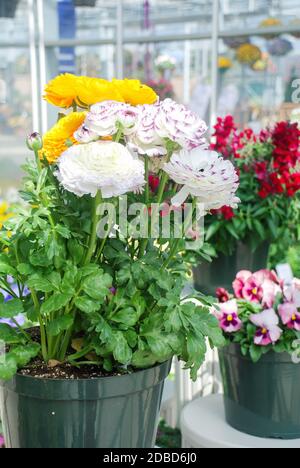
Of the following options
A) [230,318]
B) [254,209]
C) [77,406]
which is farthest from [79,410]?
[254,209]

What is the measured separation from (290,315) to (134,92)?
77cm

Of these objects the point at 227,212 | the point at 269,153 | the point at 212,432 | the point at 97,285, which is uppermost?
the point at 97,285

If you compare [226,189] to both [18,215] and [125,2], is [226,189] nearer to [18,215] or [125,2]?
[18,215]

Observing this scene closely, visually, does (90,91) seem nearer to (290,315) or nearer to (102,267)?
(102,267)

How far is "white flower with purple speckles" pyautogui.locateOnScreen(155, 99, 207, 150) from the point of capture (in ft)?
2.46

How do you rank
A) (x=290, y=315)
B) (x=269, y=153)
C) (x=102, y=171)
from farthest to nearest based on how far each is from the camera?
(x=269, y=153)
(x=290, y=315)
(x=102, y=171)

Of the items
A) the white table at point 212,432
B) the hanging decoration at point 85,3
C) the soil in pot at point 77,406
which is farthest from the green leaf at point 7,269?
the hanging decoration at point 85,3

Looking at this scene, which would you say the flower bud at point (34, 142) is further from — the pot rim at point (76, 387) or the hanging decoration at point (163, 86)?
the hanging decoration at point (163, 86)

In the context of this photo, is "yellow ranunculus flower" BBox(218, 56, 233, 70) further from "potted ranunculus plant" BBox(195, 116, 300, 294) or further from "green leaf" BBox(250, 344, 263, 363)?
"green leaf" BBox(250, 344, 263, 363)

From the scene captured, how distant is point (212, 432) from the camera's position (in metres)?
1.57

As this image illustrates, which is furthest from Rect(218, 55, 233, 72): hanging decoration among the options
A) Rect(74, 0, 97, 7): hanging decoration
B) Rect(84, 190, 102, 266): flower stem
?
Rect(84, 190, 102, 266): flower stem

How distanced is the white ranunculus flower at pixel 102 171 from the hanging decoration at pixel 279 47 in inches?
114
